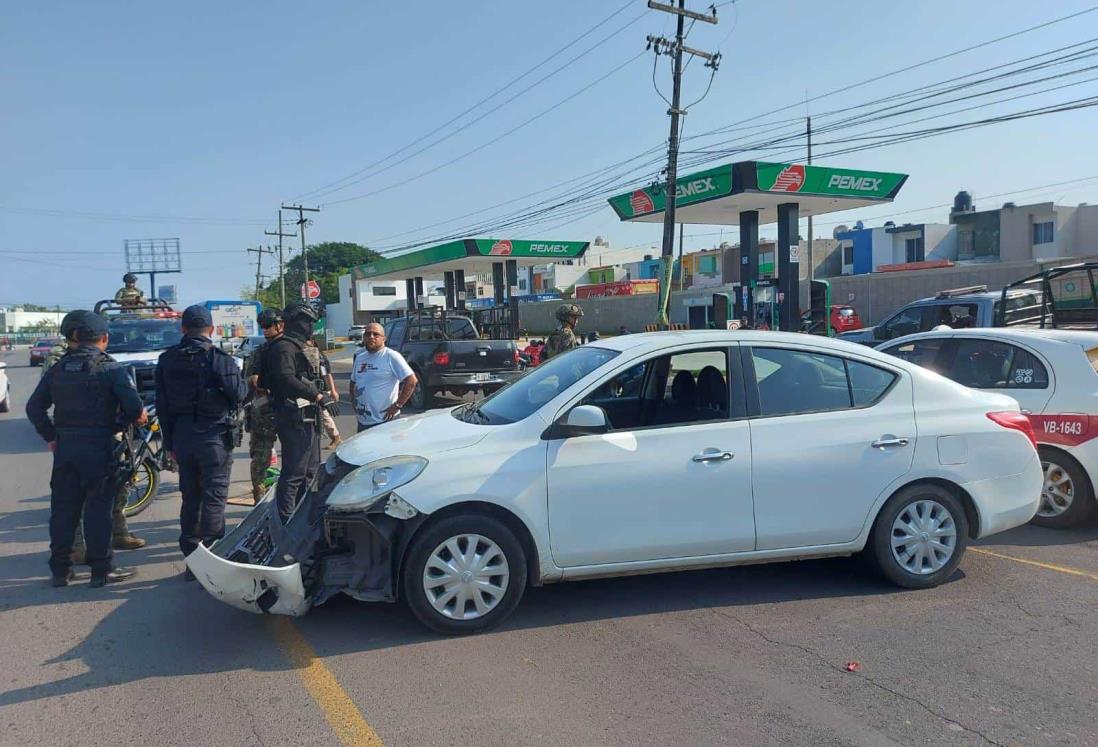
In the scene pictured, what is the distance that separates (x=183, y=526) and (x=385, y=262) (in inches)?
1675

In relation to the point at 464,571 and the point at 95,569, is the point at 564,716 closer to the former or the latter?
the point at 464,571

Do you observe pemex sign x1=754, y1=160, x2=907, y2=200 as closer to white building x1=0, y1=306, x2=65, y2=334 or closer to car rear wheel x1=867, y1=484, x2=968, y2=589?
car rear wheel x1=867, y1=484, x2=968, y2=589

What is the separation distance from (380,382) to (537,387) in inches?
94.3

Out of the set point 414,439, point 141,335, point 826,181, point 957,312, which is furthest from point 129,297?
point 826,181

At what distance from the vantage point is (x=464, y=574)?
4.42 metres

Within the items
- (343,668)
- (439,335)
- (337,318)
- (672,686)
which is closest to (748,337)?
(672,686)

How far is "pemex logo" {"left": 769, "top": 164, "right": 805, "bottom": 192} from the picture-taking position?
21469mm

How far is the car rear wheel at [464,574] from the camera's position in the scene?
437 centimetres

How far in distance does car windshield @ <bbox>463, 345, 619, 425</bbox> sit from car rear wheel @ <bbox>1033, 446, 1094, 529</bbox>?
3.97m

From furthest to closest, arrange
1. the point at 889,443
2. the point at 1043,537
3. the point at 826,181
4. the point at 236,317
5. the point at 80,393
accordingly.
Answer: the point at 236,317 → the point at 826,181 → the point at 1043,537 → the point at 80,393 → the point at 889,443

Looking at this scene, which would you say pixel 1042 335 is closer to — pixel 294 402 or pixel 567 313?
pixel 567 313

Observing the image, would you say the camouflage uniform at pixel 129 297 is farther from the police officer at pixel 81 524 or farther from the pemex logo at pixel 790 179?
the pemex logo at pixel 790 179

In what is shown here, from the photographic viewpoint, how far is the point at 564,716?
11.9ft

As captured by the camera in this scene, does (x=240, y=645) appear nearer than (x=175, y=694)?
No
